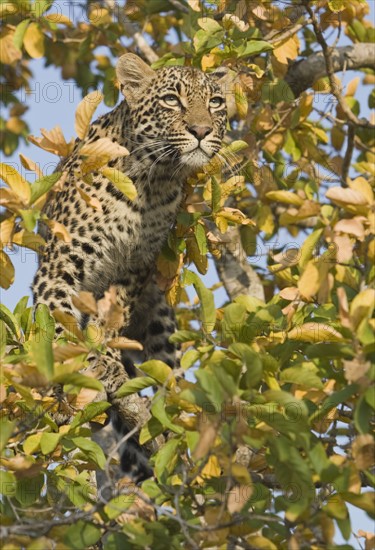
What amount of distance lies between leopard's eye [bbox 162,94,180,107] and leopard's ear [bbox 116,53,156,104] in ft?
0.69

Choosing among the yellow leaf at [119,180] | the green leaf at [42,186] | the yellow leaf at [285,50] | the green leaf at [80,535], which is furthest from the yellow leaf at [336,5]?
the green leaf at [80,535]

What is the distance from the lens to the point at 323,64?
6996 mm

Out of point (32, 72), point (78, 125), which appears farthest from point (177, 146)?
point (32, 72)

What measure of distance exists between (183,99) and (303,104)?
2.40 ft

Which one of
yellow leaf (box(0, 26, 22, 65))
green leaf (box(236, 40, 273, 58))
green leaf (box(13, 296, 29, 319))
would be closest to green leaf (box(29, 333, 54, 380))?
green leaf (box(13, 296, 29, 319))

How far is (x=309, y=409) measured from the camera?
4.02m

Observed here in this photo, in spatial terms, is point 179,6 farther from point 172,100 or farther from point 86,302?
point 86,302

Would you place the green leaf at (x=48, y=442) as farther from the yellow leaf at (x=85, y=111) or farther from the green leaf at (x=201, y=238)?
the green leaf at (x=201, y=238)

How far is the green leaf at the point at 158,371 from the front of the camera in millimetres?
4133

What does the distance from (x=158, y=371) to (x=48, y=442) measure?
1.64 ft

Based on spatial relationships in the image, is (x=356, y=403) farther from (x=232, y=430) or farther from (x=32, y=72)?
(x=32, y=72)

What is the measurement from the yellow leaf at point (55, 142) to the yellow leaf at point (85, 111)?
8 cm

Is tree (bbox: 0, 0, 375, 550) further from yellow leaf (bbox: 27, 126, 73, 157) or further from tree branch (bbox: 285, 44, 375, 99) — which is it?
tree branch (bbox: 285, 44, 375, 99)

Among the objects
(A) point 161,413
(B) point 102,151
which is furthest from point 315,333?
(B) point 102,151
